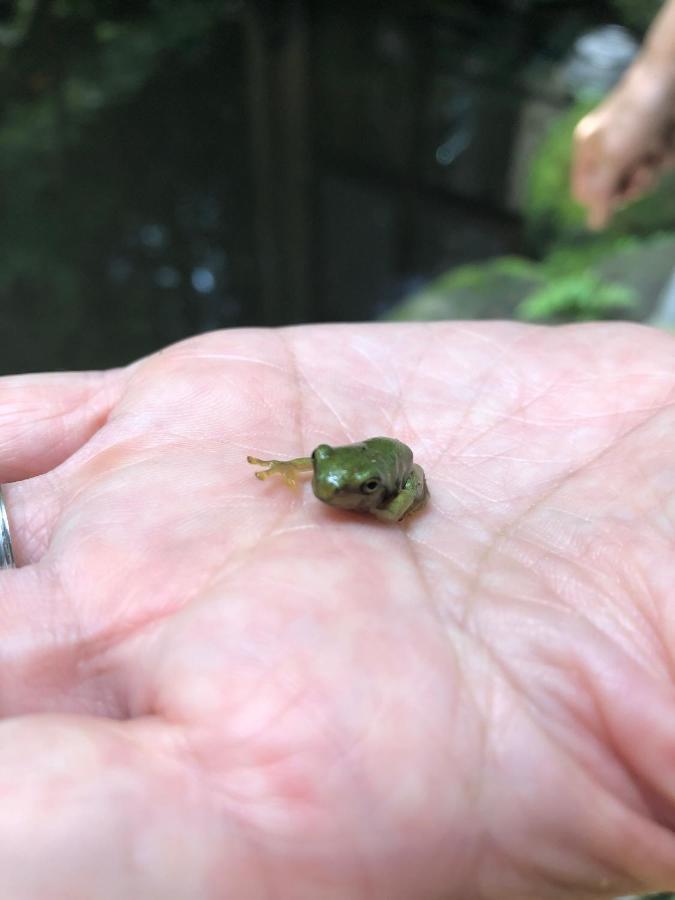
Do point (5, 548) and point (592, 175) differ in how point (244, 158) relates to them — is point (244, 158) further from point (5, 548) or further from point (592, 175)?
point (5, 548)

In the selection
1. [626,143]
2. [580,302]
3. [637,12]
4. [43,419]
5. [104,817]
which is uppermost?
[637,12]

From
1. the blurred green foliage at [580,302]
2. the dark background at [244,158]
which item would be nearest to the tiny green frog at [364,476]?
the blurred green foliage at [580,302]

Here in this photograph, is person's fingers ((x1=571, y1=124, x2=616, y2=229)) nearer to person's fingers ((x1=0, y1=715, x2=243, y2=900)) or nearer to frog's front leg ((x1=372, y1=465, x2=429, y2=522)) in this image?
frog's front leg ((x1=372, y1=465, x2=429, y2=522))

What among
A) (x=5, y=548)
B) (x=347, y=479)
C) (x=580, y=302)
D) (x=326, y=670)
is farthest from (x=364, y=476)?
(x=580, y=302)

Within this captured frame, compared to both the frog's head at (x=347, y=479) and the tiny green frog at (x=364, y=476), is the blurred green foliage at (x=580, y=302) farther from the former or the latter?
the frog's head at (x=347, y=479)

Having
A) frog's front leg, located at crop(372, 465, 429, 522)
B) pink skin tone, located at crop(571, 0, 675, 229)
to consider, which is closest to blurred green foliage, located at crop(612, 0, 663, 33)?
pink skin tone, located at crop(571, 0, 675, 229)

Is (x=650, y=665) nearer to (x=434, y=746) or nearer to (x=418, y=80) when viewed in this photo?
(x=434, y=746)
